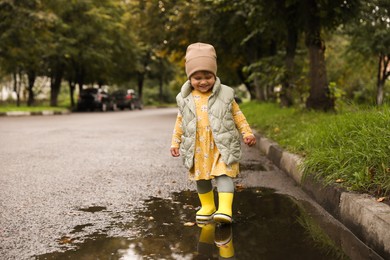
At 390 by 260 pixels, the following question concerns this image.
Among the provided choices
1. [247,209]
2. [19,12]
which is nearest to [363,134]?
[247,209]

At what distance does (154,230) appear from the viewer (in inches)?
138

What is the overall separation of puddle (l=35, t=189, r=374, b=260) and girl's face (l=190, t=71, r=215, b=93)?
1.06m

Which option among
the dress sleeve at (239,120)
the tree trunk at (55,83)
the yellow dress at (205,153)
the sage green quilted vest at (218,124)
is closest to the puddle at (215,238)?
the yellow dress at (205,153)

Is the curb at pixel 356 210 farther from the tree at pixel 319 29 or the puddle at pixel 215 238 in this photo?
the tree at pixel 319 29

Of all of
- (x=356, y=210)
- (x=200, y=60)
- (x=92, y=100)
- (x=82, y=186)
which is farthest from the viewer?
(x=92, y=100)

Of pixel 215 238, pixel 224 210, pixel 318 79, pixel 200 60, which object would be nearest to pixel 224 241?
pixel 215 238

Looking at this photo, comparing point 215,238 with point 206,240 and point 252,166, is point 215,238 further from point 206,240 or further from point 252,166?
point 252,166

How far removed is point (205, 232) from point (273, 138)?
4.62 meters

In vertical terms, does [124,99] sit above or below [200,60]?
below

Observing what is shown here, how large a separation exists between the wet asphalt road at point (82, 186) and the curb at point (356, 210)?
10 cm

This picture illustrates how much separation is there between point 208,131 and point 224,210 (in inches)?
25.5

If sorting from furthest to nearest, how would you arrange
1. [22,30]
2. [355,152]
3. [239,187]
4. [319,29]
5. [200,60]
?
1. [22,30]
2. [319,29]
3. [239,187]
4. [355,152]
5. [200,60]

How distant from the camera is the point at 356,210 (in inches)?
134

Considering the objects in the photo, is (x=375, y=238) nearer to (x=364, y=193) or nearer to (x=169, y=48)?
(x=364, y=193)
